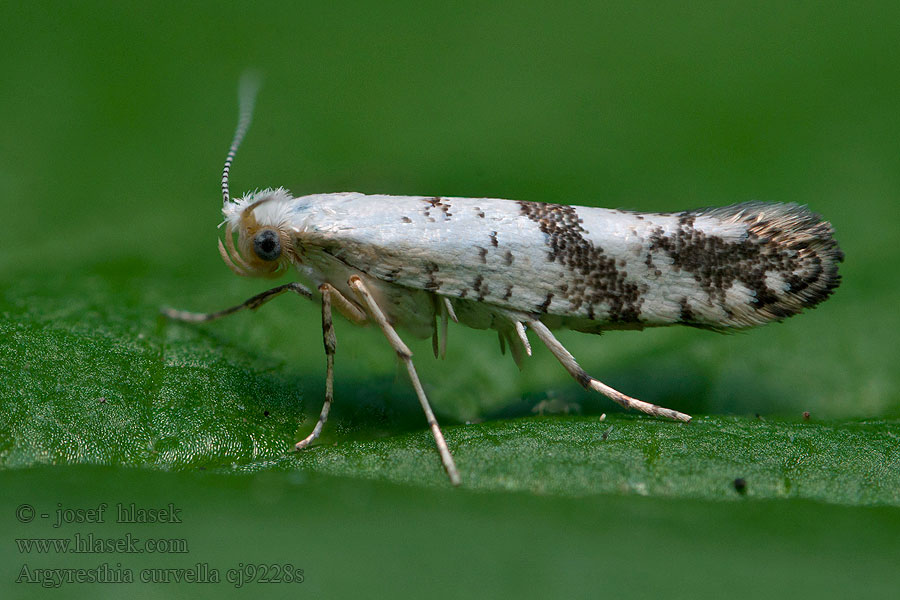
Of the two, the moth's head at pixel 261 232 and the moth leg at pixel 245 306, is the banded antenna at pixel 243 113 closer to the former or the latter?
the moth's head at pixel 261 232

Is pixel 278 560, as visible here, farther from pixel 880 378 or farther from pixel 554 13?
pixel 554 13

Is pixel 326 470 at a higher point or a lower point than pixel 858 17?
lower

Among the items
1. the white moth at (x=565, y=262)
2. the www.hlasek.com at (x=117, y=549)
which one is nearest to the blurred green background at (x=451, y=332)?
the www.hlasek.com at (x=117, y=549)

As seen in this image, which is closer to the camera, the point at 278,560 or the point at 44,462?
the point at 278,560

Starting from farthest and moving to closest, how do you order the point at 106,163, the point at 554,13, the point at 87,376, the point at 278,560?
the point at 554,13 → the point at 106,163 → the point at 87,376 → the point at 278,560

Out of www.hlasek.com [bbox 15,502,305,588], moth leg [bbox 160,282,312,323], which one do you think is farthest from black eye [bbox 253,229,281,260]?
www.hlasek.com [bbox 15,502,305,588]

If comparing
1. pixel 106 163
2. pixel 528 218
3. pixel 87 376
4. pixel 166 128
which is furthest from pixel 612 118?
pixel 87 376

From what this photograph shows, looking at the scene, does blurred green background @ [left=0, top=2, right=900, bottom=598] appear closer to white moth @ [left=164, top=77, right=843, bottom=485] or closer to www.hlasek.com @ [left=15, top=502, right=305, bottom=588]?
www.hlasek.com @ [left=15, top=502, right=305, bottom=588]

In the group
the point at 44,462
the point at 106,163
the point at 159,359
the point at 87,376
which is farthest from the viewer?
the point at 106,163

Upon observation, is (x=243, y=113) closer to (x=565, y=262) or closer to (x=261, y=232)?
(x=261, y=232)

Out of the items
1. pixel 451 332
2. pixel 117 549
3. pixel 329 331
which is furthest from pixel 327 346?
pixel 117 549
